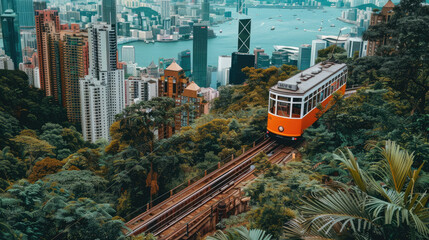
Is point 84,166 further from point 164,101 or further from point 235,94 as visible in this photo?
point 235,94

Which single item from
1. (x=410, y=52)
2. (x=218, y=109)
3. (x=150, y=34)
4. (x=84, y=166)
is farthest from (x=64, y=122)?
(x=150, y=34)

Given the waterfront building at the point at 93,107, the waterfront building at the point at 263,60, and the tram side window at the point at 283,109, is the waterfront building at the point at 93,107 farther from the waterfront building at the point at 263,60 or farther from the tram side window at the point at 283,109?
the waterfront building at the point at 263,60

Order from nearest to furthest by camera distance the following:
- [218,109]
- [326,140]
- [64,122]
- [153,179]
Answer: [326,140] < [153,179] < [218,109] < [64,122]

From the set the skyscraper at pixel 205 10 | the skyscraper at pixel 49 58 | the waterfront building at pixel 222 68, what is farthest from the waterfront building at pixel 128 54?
the skyscraper at pixel 49 58

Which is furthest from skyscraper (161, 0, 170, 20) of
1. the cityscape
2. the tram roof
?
the tram roof

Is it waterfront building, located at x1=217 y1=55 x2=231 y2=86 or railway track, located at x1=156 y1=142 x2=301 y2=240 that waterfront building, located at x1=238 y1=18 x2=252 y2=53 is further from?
railway track, located at x1=156 y1=142 x2=301 y2=240

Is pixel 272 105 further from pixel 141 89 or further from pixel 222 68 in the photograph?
pixel 222 68
